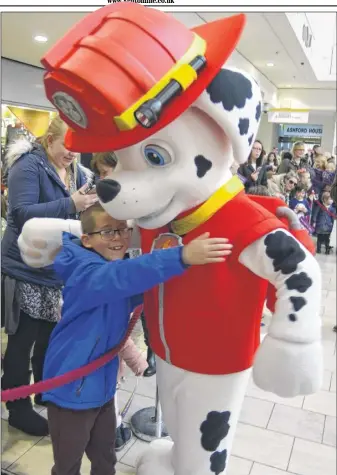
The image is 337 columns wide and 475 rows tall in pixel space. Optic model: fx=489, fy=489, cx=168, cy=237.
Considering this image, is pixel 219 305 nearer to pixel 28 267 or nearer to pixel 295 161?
pixel 295 161

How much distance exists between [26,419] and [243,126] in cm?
106

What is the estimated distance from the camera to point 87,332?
97cm

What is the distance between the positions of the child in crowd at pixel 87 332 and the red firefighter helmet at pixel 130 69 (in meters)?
0.23

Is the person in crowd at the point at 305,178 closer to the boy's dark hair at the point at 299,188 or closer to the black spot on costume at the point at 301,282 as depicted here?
the boy's dark hair at the point at 299,188

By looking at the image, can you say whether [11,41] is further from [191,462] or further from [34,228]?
[191,462]

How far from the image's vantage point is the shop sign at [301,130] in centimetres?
96

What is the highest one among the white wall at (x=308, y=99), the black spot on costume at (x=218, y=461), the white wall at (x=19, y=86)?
the white wall at (x=19, y=86)

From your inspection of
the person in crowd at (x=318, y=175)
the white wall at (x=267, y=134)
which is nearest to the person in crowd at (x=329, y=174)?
the person in crowd at (x=318, y=175)

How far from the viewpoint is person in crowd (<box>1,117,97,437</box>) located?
1217 millimetres

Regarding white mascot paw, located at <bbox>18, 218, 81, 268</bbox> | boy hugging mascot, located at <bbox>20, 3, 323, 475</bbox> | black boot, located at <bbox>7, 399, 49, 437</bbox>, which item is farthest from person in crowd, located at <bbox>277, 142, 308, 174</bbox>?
black boot, located at <bbox>7, 399, 49, 437</bbox>

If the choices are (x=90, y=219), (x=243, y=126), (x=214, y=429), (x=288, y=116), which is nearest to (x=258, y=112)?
(x=243, y=126)

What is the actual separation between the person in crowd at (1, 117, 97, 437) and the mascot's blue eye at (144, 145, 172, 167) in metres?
0.36

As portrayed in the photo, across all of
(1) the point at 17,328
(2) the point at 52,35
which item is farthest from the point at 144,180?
(1) the point at 17,328

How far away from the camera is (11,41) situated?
3.58 ft
